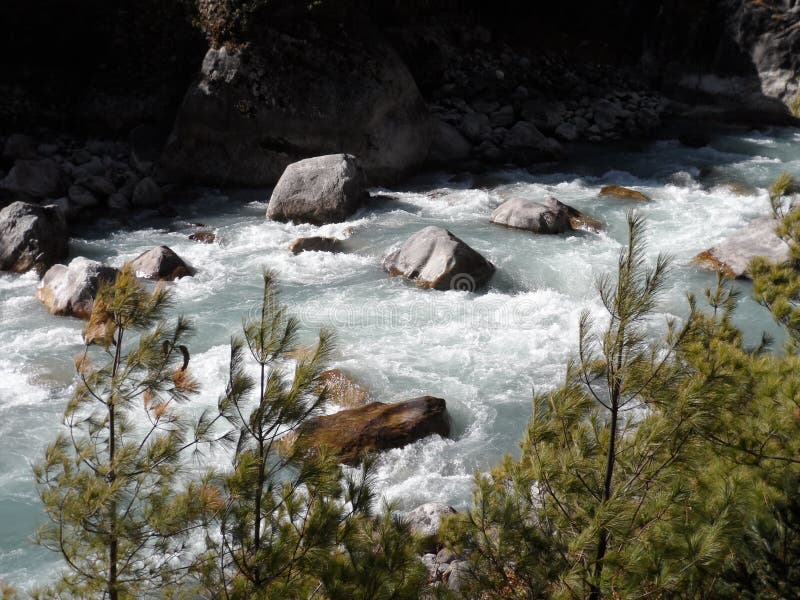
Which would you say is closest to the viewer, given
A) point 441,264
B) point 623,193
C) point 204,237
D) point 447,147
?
point 441,264

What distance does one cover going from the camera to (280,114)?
52.9ft

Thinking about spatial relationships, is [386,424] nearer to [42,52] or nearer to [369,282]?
[369,282]

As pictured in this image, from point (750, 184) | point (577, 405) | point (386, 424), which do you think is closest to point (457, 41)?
point (750, 184)

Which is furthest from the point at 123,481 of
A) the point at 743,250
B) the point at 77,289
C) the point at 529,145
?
the point at 529,145

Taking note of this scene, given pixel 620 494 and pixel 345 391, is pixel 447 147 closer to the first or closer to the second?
pixel 345 391

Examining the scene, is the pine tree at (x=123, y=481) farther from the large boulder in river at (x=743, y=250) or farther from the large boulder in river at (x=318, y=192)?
the large boulder in river at (x=318, y=192)

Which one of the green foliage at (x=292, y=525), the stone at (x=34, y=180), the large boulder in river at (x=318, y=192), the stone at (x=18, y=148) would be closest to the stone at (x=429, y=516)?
the green foliage at (x=292, y=525)

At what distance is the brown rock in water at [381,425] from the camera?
23.6ft

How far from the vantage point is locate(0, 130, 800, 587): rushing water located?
747cm

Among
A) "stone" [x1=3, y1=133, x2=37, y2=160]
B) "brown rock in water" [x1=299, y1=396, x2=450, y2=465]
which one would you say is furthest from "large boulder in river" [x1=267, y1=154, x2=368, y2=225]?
"brown rock in water" [x1=299, y1=396, x2=450, y2=465]

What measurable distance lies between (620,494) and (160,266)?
931 centimetres

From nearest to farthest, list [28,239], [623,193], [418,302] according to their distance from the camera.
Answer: [418,302]
[28,239]
[623,193]

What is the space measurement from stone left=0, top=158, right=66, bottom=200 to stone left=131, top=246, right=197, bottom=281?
4.41 m

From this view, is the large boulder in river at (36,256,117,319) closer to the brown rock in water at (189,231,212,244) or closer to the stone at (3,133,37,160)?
the brown rock in water at (189,231,212,244)
